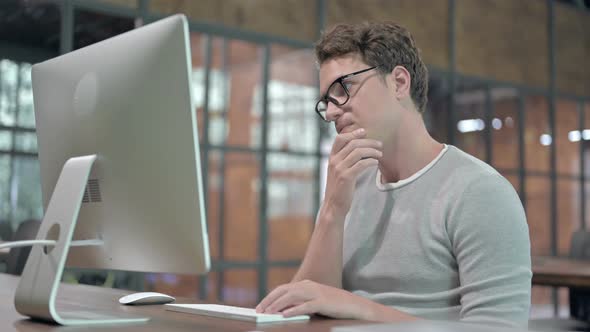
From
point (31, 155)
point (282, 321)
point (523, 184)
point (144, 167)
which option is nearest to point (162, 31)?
point (144, 167)

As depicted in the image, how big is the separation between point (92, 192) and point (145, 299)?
328 millimetres

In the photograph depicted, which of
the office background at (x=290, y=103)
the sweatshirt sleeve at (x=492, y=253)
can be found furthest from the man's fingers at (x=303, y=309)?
the office background at (x=290, y=103)

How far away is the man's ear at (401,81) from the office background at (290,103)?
1532 mm

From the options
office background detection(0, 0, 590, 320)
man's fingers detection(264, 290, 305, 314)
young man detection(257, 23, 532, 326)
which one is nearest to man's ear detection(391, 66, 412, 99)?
young man detection(257, 23, 532, 326)

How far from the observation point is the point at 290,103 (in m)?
5.36

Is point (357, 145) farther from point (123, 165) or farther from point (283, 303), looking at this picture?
point (123, 165)

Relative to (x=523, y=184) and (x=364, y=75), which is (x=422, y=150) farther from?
(x=523, y=184)

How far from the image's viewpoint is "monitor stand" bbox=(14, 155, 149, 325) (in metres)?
1.27

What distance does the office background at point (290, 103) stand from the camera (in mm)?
4289

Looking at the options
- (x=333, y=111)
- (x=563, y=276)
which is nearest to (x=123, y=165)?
(x=333, y=111)

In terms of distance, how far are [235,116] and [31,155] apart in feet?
4.71

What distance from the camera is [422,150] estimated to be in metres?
1.77

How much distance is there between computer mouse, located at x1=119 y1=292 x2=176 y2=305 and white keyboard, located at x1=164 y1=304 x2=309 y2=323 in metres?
0.06

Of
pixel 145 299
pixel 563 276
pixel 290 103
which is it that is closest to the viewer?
pixel 145 299
